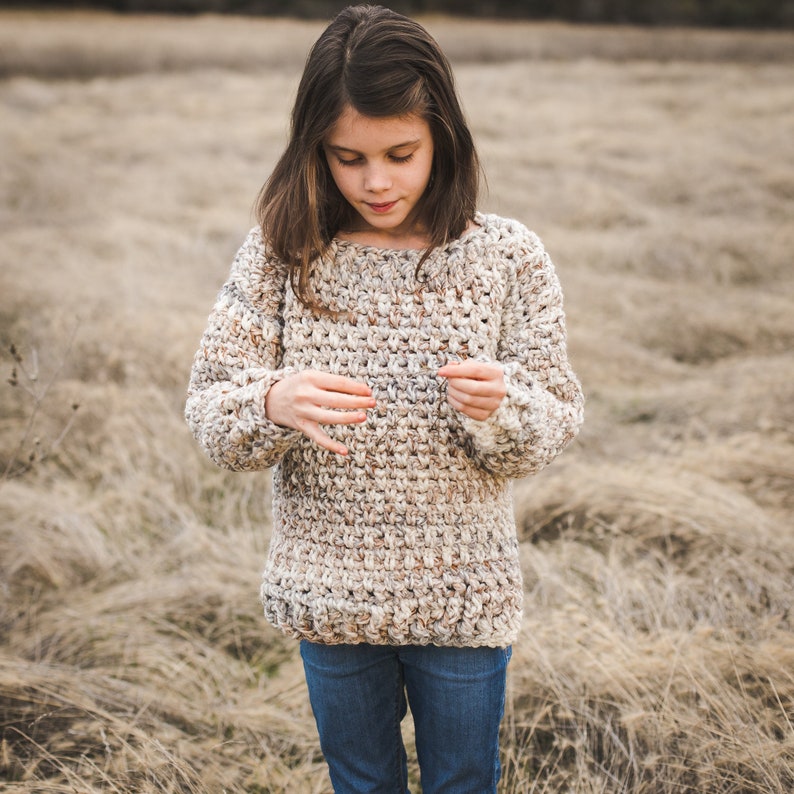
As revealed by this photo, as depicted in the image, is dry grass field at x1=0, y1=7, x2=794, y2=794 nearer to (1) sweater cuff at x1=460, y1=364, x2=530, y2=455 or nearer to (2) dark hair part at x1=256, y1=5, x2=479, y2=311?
(1) sweater cuff at x1=460, y1=364, x2=530, y2=455

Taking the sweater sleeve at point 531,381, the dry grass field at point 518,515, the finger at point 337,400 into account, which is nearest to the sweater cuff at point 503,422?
the sweater sleeve at point 531,381

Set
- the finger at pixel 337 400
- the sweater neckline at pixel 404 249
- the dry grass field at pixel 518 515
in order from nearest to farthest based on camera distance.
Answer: the finger at pixel 337 400
the sweater neckline at pixel 404 249
the dry grass field at pixel 518 515

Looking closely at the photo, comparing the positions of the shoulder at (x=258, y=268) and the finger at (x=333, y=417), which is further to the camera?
the shoulder at (x=258, y=268)

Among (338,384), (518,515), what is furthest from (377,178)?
(518,515)

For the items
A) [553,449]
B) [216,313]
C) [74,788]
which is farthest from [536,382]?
[74,788]

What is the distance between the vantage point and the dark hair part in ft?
3.94

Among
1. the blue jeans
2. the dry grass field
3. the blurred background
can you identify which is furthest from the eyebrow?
the blurred background

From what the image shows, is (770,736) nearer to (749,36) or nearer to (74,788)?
(74,788)

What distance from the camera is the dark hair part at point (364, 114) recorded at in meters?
1.20

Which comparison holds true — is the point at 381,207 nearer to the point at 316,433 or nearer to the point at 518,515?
the point at 316,433

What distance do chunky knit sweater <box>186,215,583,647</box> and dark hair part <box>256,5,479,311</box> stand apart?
5 centimetres

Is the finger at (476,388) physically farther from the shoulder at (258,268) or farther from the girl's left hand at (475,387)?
the shoulder at (258,268)

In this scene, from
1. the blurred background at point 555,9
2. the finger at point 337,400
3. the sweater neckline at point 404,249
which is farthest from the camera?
the blurred background at point 555,9

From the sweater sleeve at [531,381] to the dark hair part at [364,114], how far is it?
15 centimetres
